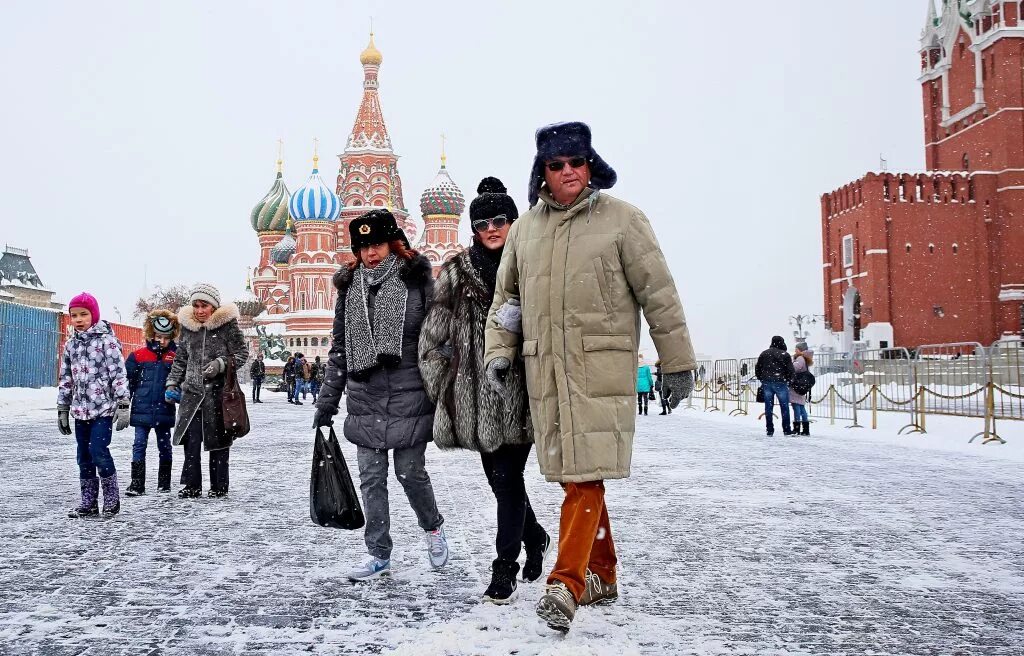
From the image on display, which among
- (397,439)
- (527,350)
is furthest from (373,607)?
(527,350)

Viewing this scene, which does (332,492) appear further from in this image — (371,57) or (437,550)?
(371,57)

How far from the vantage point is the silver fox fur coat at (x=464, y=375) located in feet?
11.7

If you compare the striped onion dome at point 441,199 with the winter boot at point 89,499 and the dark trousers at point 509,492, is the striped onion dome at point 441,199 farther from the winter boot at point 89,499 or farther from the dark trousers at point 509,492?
the dark trousers at point 509,492

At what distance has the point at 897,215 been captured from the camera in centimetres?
5144

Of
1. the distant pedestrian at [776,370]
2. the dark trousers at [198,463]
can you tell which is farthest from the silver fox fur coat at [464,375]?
the distant pedestrian at [776,370]

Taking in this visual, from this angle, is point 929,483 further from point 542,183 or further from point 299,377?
point 299,377

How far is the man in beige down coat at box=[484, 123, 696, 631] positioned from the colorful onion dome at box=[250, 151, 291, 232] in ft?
236

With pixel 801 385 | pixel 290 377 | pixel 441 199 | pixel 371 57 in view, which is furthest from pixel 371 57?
pixel 801 385

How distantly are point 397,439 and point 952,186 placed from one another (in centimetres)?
5527

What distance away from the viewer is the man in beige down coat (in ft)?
10.5

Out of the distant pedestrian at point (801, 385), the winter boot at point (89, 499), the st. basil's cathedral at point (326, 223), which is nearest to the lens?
the winter boot at point (89, 499)

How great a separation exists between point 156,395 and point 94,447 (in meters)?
1.57

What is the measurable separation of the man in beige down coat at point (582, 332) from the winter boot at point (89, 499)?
353 centimetres

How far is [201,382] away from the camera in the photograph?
22.2 feet
